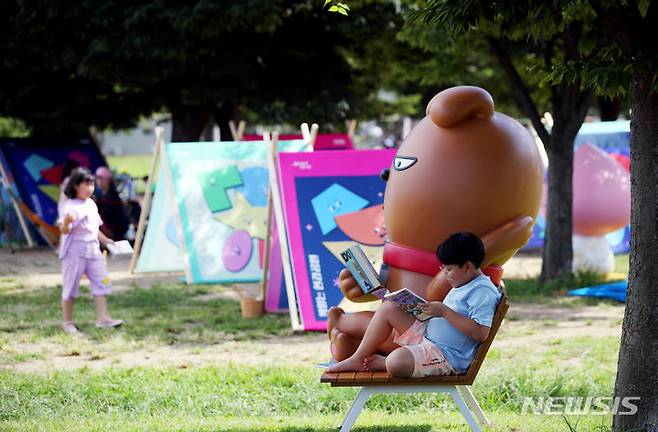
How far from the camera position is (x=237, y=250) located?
42.0 feet

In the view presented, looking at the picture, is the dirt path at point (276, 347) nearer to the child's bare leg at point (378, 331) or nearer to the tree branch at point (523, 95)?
the tree branch at point (523, 95)

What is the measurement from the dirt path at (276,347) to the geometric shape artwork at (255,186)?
3468mm

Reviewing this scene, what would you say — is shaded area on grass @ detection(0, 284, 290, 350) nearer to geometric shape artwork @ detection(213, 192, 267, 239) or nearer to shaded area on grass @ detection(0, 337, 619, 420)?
geometric shape artwork @ detection(213, 192, 267, 239)

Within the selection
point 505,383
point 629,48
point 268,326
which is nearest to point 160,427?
point 505,383

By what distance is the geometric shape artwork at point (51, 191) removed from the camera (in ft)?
60.2

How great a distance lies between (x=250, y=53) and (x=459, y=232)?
43.7 feet

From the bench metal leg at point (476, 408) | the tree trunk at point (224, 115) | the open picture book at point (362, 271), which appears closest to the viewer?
the open picture book at point (362, 271)

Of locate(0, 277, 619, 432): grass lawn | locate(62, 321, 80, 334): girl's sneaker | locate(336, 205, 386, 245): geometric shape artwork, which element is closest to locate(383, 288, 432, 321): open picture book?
locate(0, 277, 619, 432): grass lawn

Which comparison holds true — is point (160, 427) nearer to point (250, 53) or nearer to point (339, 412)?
point (339, 412)

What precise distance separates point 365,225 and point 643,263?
4788 millimetres

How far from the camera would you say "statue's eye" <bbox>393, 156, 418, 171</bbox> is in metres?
6.03

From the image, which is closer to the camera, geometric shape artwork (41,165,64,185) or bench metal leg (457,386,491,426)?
bench metal leg (457,386,491,426)

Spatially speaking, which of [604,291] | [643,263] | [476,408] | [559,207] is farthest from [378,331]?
[559,207]

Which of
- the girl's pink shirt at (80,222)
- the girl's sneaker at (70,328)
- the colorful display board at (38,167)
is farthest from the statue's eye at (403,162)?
the colorful display board at (38,167)
